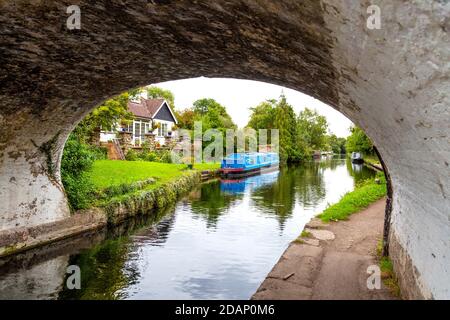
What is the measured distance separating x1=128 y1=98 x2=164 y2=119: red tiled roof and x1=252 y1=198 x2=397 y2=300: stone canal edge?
2977cm

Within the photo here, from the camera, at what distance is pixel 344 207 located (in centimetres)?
1356

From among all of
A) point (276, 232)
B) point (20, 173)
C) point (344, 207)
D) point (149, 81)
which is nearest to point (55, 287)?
point (20, 173)

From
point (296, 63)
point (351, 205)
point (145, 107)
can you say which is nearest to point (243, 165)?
point (145, 107)

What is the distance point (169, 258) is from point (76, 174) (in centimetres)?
490

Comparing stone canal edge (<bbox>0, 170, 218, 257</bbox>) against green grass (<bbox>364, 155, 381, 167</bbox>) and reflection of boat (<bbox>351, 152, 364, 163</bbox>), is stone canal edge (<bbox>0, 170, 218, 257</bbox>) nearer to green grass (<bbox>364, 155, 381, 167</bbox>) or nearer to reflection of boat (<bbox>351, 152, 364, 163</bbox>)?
green grass (<bbox>364, 155, 381, 167</bbox>)

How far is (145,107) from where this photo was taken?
42.0 m

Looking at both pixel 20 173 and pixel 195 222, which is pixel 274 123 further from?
pixel 20 173

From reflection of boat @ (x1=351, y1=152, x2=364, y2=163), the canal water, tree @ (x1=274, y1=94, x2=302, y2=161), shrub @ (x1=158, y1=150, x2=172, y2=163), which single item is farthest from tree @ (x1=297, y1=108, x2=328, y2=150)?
the canal water

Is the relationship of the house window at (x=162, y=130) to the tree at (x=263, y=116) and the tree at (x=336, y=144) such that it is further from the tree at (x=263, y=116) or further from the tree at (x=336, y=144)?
the tree at (x=336, y=144)

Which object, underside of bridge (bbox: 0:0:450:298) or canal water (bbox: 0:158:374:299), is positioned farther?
canal water (bbox: 0:158:374:299)

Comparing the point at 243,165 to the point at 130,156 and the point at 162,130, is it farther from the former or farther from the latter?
the point at 162,130

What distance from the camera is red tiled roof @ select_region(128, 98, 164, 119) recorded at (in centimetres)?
3858

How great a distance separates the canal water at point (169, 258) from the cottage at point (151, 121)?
2100 centimetres
